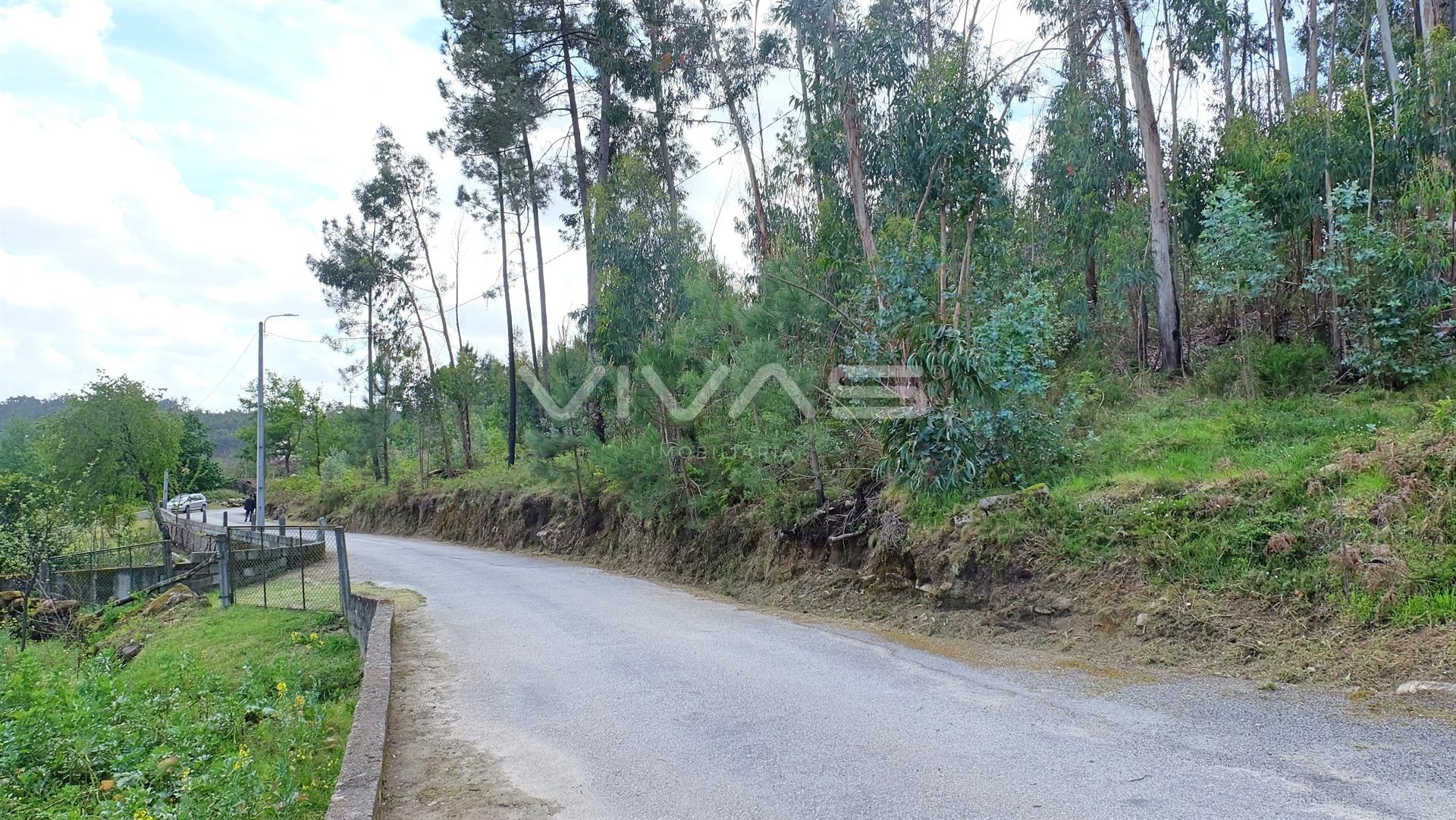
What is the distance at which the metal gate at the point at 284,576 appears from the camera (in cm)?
1458

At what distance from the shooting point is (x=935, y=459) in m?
10.8

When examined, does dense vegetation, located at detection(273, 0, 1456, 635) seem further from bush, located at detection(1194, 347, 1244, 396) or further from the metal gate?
the metal gate

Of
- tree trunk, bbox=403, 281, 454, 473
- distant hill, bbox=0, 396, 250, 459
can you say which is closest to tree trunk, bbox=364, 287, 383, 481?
tree trunk, bbox=403, 281, 454, 473

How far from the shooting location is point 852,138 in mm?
14109

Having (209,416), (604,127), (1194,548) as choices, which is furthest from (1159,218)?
(209,416)

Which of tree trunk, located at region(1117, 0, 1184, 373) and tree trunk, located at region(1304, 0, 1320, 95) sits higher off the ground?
tree trunk, located at region(1304, 0, 1320, 95)

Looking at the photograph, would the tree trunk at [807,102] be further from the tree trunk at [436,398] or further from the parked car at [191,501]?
the parked car at [191,501]

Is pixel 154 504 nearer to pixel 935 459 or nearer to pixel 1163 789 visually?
pixel 935 459

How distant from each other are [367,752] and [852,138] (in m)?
11.7

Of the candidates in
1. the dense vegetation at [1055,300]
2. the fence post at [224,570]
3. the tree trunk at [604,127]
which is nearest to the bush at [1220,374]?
the dense vegetation at [1055,300]

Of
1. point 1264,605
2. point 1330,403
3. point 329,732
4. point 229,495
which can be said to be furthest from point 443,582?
point 229,495

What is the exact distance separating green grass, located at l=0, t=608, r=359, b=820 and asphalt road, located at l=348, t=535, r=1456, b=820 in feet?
4.09

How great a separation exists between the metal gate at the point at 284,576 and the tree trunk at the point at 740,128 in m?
11.7

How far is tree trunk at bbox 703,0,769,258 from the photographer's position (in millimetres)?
21359
